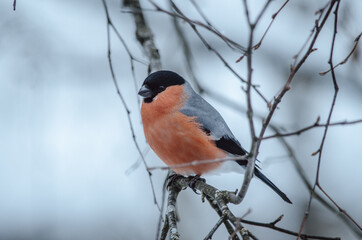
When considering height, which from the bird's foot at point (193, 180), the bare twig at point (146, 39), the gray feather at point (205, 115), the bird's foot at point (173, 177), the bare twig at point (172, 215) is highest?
the bare twig at point (146, 39)

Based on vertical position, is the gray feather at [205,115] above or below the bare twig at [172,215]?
above

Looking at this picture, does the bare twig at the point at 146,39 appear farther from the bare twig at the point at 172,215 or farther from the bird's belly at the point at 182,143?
the bare twig at the point at 172,215

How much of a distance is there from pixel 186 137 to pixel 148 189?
3.15 meters

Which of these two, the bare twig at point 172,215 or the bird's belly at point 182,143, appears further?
the bird's belly at point 182,143

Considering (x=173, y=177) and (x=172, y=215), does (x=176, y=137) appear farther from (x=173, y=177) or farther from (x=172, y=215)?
(x=172, y=215)

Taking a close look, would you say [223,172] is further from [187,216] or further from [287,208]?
[287,208]

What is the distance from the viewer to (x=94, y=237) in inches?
227

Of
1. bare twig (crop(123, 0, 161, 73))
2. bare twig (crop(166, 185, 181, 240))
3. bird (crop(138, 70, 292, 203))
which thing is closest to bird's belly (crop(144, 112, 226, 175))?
bird (crop(138, 70, 292, 203))

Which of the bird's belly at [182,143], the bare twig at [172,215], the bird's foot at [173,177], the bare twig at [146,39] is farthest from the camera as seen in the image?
the bare twig at [146,39]

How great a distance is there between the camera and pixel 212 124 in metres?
3.20

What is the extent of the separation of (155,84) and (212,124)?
493 millimetres

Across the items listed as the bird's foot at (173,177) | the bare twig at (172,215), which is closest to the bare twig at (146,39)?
the bird's foot at (173,177)

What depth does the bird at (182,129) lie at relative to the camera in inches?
118

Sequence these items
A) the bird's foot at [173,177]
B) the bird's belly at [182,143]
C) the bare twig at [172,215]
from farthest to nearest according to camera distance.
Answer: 1. the bird's foot at [173,177]
2. the bird's belly at [182,143]
3. the bare twig at [172,215]
